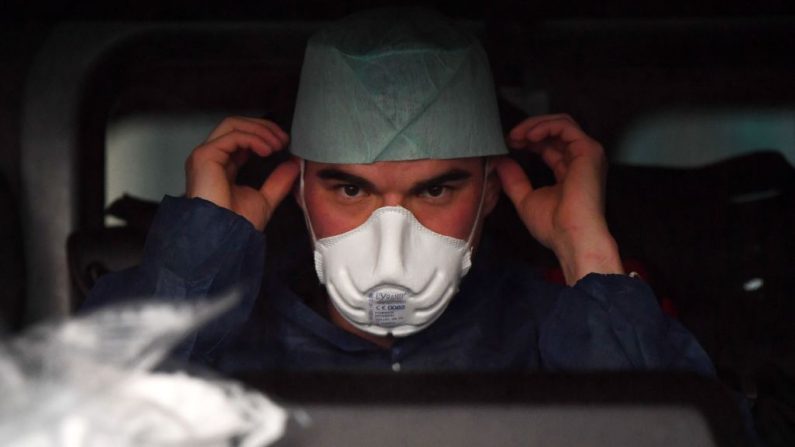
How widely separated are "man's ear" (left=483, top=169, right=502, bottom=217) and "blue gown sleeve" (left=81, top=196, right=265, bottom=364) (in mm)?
356

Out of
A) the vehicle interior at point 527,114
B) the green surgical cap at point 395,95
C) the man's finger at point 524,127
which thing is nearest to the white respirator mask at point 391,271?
the green surgical cap at point 395,95

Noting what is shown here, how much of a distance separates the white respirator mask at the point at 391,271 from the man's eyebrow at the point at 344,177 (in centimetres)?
6

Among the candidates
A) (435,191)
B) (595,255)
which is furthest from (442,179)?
(595,255)

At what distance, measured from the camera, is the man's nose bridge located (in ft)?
4.87

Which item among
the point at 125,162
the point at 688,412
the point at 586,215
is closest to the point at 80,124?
the point at 125,162

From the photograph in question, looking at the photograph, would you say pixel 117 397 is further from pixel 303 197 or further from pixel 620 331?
pixel 303 197

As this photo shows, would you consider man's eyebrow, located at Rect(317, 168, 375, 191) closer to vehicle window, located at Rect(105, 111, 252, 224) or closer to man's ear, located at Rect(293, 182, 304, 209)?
man's ear, located at Rect(293, 182, 304, 209)

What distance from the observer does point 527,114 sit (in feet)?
6.46

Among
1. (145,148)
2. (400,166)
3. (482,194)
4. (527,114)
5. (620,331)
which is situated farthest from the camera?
(145,148)

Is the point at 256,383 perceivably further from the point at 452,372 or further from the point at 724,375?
the point at 724,375

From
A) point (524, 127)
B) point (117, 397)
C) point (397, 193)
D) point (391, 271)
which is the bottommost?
point (117, 397)

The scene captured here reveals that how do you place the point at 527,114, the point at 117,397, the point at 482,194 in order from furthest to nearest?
the point at 527,114
the point at 482,194
the point at 117,397

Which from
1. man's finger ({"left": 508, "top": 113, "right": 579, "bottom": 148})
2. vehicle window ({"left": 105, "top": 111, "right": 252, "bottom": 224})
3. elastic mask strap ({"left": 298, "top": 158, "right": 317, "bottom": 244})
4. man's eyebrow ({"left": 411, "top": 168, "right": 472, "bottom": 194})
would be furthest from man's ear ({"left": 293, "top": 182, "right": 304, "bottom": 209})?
vehicle window ({"left": 105, "top": 111, "right": 252, "bottom": 224})

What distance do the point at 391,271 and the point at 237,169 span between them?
0.36 metres
